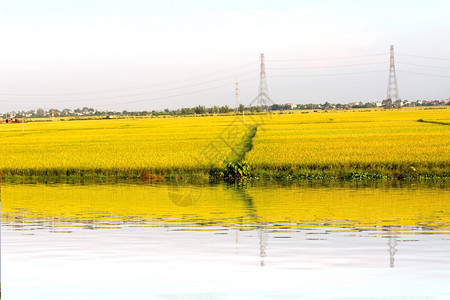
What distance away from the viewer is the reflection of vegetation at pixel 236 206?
16438mm

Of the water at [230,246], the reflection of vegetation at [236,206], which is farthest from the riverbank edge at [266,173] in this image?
the water at [230,246]

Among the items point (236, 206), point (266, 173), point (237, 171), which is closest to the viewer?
point (236, 206)

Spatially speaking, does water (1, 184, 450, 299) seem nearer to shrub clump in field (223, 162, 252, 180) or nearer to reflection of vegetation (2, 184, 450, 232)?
reflection of vegetation (2, 184, 450, 232)

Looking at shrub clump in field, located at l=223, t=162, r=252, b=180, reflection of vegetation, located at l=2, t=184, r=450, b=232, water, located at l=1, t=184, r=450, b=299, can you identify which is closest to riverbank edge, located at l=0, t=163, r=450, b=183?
shrub clump in field, located at l=223, t=162, r=252, b=180

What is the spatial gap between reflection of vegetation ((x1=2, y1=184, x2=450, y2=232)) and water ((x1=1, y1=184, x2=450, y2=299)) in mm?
49

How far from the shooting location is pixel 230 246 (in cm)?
1234

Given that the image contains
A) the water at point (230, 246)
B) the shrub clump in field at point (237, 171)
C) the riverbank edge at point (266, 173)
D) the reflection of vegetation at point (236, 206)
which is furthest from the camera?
the shrub clump in field at point (237, 171)

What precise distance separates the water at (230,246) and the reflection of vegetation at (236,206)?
0.16 ft

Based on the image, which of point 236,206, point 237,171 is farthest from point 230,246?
point 237,171

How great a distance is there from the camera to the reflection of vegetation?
53.9 ft

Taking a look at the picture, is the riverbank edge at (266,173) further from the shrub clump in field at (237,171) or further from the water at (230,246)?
the water at (230,246)

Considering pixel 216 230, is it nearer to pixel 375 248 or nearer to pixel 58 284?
pixel 375 248

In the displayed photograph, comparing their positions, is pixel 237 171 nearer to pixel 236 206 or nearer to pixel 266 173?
pixel 266 173

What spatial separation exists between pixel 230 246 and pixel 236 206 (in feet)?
24.3
